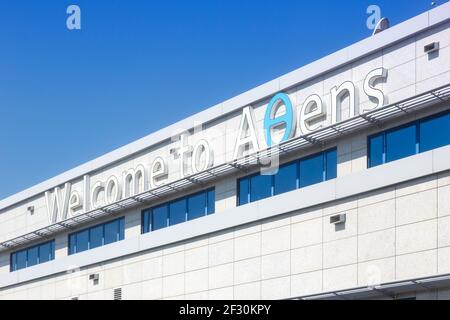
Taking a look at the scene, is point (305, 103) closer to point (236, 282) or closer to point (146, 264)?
point (236, 282)

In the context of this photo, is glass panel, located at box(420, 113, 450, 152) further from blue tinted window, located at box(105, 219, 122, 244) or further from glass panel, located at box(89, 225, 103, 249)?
glass panel, located at box(89, 225, 103, 249)

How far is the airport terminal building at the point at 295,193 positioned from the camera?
979 inches

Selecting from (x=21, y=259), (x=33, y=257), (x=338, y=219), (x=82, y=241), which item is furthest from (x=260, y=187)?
(x=21, y=259)

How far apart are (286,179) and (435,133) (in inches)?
266

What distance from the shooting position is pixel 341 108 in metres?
27.8

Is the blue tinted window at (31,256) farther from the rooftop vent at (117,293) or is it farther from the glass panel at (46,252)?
the rooftop vent at (117,293)

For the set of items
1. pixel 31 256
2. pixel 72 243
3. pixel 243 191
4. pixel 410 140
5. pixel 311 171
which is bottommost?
pixel 31 256

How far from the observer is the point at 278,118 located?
30062 millimetres

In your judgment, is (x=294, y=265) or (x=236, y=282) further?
(x=236, y=282)

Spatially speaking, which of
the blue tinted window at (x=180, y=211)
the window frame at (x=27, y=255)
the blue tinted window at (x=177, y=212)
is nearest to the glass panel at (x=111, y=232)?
the blue tinted window at (x=180, y=211)

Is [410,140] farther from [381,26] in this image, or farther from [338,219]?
[381,26]
